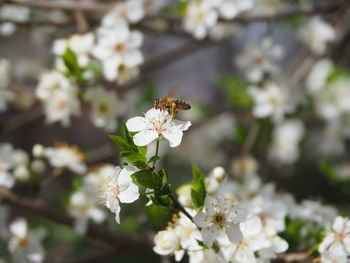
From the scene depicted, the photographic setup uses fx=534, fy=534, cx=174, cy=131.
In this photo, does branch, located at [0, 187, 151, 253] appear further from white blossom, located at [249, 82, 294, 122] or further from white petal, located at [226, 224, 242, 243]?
white blossom, located at [249, 82, 294, 122]

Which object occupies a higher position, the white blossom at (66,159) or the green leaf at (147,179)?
the white blossom at (66,159)

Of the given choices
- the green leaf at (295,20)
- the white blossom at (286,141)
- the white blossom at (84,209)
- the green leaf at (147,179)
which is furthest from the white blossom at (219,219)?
the white blossom at (286,141)

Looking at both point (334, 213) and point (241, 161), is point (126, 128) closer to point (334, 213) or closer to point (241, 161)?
point (334, 213)

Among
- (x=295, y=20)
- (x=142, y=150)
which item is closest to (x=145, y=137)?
(x=142, y=150)

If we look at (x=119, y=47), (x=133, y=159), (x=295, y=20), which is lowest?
(x=133, y=159)

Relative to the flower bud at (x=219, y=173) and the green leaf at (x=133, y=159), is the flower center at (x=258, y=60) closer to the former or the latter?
the flower bud at (x=219, y=173)

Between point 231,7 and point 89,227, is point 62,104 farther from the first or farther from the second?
point 231,7
